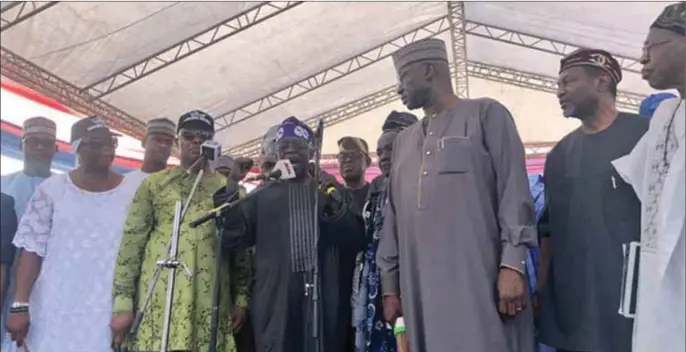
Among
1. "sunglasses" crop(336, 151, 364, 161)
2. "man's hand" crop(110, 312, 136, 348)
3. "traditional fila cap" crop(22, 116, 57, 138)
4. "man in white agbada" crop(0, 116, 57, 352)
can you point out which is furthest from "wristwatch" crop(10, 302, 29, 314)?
"sunglasses" crop(336, 151, 364, 161)

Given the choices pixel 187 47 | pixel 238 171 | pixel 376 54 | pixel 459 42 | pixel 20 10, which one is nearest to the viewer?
pixel 238 171

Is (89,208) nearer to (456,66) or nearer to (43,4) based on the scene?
(43,4)

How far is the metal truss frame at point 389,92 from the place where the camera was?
1303 cm

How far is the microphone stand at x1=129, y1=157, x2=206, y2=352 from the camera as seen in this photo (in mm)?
2533

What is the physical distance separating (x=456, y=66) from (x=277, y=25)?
5.23 m

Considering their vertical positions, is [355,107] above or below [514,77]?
below

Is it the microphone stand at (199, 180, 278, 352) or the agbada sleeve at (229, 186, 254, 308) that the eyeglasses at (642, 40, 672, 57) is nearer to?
the microphone stand at (199, 180, 278, 352)

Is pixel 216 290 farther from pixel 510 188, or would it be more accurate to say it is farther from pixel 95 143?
pixel 510 188

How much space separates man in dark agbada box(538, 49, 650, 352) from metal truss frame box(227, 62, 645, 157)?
10566 mm

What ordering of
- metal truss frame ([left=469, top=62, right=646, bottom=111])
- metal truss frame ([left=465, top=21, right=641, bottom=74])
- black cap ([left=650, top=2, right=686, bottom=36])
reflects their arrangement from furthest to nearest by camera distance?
metal truss frame ([left=469, top=62, right=646, bottom=111])
metal truss frame ([left=465, top=21, right=641, bottom=74])
black cap ([left=650, top=2, right=686, bottom=36])

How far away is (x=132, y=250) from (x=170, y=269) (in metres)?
0.30

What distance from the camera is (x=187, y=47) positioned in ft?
30.4

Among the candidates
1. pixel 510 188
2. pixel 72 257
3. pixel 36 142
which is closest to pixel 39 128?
pixel 36 142

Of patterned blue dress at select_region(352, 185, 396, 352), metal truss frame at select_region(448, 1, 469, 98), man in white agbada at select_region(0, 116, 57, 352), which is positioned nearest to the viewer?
patterned blue dress at select_region(352, 185, 396, 352)
